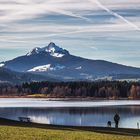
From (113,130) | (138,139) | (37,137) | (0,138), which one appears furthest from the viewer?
(113,130)

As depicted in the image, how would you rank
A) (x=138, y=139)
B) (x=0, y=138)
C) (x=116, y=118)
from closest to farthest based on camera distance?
(x=0, y=138)
(x=138, y=139)
(x=116, y=118)

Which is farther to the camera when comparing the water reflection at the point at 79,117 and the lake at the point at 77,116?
the lake at the point at 77,116

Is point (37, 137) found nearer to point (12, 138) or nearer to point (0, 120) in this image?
point (12, 138)

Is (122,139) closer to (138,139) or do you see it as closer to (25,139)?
(138,139)

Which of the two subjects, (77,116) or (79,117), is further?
(77,116)

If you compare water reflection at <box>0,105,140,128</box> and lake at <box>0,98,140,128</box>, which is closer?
water reflection at <box>0,105,140,128</box>

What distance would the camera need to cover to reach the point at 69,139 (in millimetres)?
41469

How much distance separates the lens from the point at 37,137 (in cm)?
4203

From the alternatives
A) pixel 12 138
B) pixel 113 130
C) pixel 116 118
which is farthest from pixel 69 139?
pixel 116 118

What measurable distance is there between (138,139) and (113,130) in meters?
19.4

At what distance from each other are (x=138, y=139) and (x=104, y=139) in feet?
11.3

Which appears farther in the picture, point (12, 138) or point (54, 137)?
point (54, 137)

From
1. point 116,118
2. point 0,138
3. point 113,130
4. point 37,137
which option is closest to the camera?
point 0,138

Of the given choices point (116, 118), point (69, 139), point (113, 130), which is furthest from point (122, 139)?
point (116, 118)
